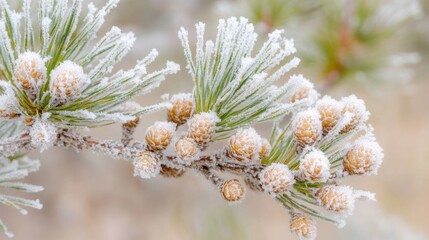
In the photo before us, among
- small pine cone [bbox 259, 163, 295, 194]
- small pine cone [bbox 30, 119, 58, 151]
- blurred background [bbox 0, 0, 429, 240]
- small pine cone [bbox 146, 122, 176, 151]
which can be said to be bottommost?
small pine cone [bbox 259, 163, 295, 194]

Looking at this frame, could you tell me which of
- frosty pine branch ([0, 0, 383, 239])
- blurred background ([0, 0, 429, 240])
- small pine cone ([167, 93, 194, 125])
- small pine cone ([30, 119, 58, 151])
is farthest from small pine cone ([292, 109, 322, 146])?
blurred background ([0, 0, 429, 240])

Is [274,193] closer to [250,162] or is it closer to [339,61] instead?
[250,162]

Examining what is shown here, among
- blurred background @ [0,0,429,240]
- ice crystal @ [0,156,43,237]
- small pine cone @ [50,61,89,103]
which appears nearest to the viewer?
small pine cone @ [50,61,89,103]

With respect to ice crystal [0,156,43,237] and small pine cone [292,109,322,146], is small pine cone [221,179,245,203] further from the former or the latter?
ice crystal [0,156,43,237]

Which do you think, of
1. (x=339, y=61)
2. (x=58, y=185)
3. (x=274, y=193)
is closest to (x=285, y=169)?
(x=274, y=193)

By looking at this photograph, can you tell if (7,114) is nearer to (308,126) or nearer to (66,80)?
(66,80)

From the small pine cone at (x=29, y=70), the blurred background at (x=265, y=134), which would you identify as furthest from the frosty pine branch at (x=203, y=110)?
the blurred background at (x=265, y=134)

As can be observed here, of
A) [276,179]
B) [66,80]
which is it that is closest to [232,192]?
[276,179]
